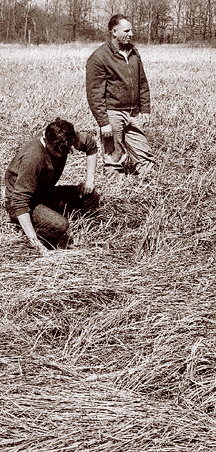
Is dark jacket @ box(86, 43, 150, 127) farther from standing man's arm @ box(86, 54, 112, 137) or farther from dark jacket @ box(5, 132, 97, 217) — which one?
dark jacket @ box(5, 132, 97, 217)

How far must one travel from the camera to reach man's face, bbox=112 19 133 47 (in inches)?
168

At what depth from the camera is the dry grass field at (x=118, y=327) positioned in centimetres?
186

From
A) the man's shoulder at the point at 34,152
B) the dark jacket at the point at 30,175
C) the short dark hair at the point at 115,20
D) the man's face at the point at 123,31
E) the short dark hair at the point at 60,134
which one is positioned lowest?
the dark jacket at the point at 30,175

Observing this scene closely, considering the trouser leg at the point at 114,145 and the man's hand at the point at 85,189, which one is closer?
the man's hand at the point at 85,189

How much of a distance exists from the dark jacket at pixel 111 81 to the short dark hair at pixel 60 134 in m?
1.50

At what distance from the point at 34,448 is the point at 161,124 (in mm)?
5033

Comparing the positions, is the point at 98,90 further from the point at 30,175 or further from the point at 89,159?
the point at 30,175

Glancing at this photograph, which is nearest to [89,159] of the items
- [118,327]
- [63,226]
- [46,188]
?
[46,188]

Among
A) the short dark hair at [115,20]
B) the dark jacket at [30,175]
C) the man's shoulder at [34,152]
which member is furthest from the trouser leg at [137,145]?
the man's shoulder at [34,152]

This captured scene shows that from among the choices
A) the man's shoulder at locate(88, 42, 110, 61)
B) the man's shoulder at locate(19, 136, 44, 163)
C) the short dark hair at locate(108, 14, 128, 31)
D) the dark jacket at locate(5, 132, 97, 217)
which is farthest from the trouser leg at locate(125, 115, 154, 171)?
the man's shoulder at locate(19, 136, 44, 163)

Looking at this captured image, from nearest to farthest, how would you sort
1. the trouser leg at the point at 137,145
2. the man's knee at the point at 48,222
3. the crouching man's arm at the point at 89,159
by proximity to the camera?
the man's knee at the point at 48,222
the crouching man's arm at the point at 89,159
the trouser leg at the point at 137,145

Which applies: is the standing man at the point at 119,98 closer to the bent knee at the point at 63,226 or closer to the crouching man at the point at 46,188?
the crouching man at the point at 46,188

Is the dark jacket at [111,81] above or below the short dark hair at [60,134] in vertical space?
above

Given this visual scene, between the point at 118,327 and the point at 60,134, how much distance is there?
1.25m
